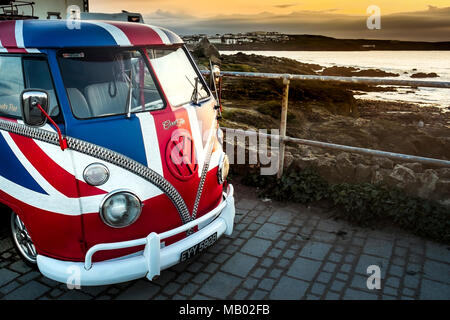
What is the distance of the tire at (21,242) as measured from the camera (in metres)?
3.69

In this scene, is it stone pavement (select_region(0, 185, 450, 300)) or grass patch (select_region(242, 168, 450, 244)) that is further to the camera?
grass patch (select_region(242, 168, 450, 244))

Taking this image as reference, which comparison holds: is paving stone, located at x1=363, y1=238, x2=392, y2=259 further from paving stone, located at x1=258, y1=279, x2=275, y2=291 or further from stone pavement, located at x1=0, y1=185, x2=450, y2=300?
paving stone, located at x1=258, y1=279, x2=275, y2=291

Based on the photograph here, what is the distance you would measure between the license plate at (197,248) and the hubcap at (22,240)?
4.63ft

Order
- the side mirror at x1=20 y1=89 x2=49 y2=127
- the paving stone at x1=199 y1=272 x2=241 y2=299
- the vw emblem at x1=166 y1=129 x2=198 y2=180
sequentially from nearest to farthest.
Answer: the side mirror at x1=20 y1=89 x2=49 y2=127, the vw emblem at x1=166 y1=129 x2=198 y2=180, the paving stone at x1=199 y1=272 x2=241 y2=299

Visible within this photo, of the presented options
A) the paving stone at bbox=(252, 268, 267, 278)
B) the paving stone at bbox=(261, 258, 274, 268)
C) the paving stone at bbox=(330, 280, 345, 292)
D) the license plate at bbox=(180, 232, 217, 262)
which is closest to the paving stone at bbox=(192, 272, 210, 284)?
the license plate at bbox=(180, 232, 217, 262)

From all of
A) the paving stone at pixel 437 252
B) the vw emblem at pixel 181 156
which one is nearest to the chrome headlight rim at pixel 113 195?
the vw emblem at pixel 181 156

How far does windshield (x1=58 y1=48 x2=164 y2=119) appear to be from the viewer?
3172 millimetres

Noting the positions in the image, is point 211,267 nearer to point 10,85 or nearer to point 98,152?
point 98,152

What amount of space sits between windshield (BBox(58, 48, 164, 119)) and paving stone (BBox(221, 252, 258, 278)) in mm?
1641

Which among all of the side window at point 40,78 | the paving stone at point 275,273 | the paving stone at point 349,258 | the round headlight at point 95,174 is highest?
the side window at point 40,78

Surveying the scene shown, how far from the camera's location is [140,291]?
3.53m

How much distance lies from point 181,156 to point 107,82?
86cm

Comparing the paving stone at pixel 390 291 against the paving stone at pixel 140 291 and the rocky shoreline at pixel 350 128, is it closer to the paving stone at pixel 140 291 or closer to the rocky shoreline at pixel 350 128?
the rocky shoreline at pixel 350 128
